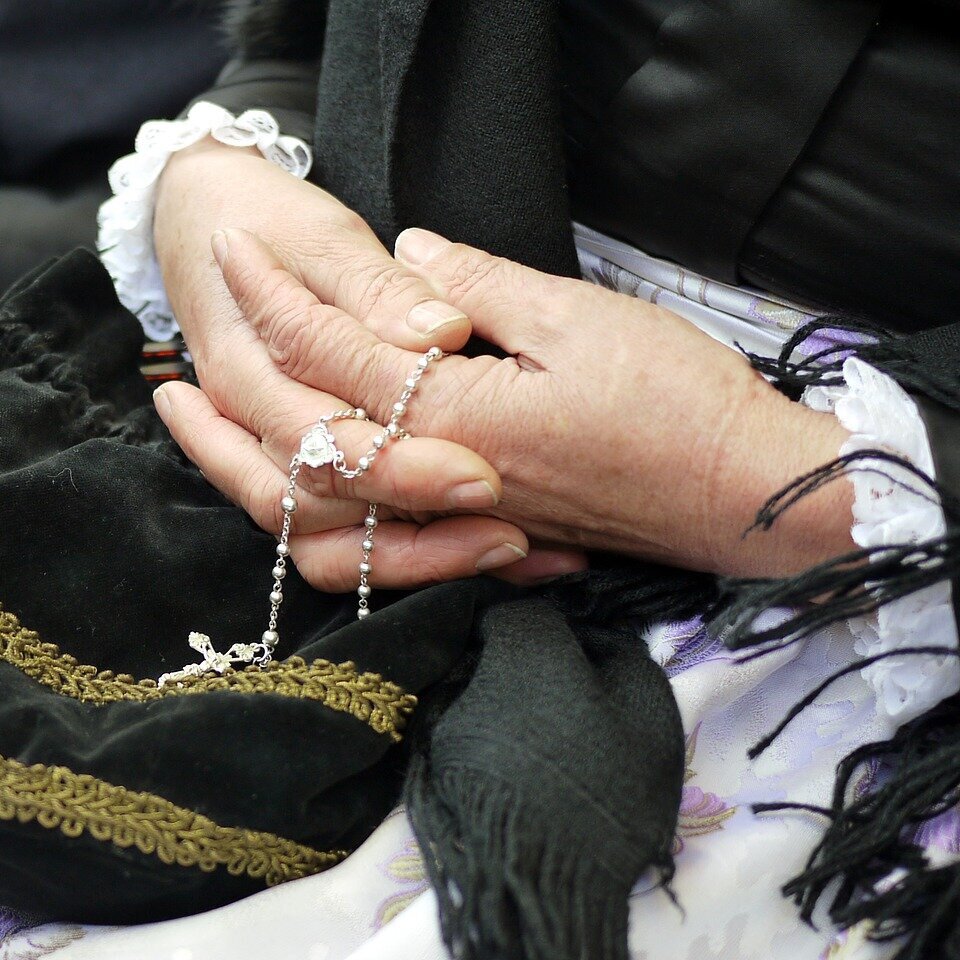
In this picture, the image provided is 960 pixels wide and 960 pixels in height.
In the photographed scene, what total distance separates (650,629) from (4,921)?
0.43 m

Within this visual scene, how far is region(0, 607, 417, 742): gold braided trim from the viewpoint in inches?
21.9

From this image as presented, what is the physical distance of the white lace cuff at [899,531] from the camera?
532mm

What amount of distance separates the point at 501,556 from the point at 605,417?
4.4 inches

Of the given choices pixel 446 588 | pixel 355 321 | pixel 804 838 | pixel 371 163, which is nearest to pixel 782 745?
pixel 804 838

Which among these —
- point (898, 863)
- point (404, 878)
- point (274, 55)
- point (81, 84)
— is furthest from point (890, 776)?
point (81, 84)

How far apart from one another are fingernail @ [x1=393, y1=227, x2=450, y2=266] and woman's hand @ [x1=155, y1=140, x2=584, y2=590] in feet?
0.04

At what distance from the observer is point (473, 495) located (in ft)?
1.94

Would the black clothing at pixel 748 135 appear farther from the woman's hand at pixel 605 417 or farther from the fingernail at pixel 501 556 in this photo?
the fingernail at pixel 501 556

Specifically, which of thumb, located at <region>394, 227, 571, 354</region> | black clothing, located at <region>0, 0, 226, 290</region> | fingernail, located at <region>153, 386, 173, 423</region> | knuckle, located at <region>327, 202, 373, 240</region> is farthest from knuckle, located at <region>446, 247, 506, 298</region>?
black clothing, located at <region>0, 0, 226, 290</region>

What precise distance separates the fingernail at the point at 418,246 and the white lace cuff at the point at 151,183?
0.23m

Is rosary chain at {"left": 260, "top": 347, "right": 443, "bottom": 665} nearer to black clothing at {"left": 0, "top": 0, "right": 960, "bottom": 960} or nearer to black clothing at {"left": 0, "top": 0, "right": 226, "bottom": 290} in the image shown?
black clothing at {"left": 0, "top": 0, "right": 960, "bottom": 960}

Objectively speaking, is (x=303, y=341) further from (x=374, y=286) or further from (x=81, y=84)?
(x=81, y=84)

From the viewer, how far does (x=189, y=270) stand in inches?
31.2

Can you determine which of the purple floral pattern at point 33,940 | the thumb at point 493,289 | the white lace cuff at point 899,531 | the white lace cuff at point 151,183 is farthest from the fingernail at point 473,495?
the white lace cuff at point 151,183
